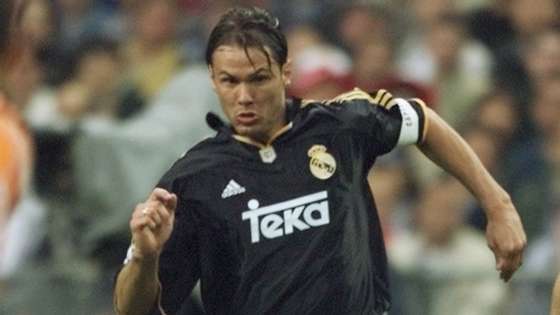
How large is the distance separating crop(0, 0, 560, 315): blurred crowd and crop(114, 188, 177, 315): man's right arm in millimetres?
2274

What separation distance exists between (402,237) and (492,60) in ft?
6.43

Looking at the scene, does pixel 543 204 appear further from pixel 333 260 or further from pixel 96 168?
pixel 333 260

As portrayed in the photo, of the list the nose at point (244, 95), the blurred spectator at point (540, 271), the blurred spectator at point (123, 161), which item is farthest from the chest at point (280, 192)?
the blurred spectator at point (123, 161)

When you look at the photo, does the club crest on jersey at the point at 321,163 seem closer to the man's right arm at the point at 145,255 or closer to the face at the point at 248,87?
the face at the point at 248,87

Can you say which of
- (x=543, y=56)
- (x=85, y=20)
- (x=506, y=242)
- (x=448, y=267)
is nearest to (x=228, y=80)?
(x=506, y=242)

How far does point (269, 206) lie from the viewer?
709cm

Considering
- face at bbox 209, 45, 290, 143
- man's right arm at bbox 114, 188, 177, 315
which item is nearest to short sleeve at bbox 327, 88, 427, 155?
face at bbox 209, 45, 290, 143

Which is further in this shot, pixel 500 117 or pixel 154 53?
pixel 154 53

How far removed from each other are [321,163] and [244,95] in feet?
1.34

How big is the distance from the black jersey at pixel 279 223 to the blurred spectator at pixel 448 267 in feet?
11.4

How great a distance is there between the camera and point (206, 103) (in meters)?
10.9

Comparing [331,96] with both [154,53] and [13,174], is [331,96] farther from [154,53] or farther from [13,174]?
[13,174]

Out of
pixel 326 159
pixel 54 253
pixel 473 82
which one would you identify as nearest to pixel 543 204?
pixel 473 82

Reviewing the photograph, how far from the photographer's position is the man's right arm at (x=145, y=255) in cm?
646
